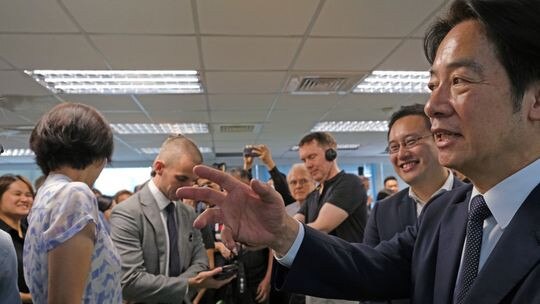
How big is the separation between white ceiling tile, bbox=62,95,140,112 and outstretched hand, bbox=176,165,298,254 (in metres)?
3.98

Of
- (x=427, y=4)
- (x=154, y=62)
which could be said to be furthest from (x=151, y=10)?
(x=427, y=4)

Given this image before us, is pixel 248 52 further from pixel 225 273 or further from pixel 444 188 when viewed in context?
pixel 444 188

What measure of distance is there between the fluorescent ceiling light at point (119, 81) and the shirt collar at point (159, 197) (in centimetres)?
215

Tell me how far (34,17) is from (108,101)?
214 centimetres

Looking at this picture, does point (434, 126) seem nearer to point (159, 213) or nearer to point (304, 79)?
point (159, 213)

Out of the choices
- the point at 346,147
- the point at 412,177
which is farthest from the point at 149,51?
the point at 346,147

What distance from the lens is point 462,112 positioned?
0.78 metres

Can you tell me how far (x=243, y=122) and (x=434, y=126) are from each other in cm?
527

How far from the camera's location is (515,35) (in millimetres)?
745

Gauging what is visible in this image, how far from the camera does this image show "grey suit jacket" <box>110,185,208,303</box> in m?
1.52

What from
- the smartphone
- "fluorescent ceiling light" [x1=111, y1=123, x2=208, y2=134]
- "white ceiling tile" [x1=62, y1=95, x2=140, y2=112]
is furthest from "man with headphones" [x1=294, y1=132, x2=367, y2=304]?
"fluorescent ceiling light" [x1=111, y1=123, x2=208, y2=134]

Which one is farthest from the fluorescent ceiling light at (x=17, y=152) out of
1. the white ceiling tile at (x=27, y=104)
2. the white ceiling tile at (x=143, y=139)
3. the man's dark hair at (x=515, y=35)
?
the man's dark hair at (x=515, y=35)

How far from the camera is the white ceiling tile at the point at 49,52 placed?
112 inches

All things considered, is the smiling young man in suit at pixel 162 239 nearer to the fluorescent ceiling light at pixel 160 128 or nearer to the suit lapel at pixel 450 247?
the suit lapel at pixel 450 247
